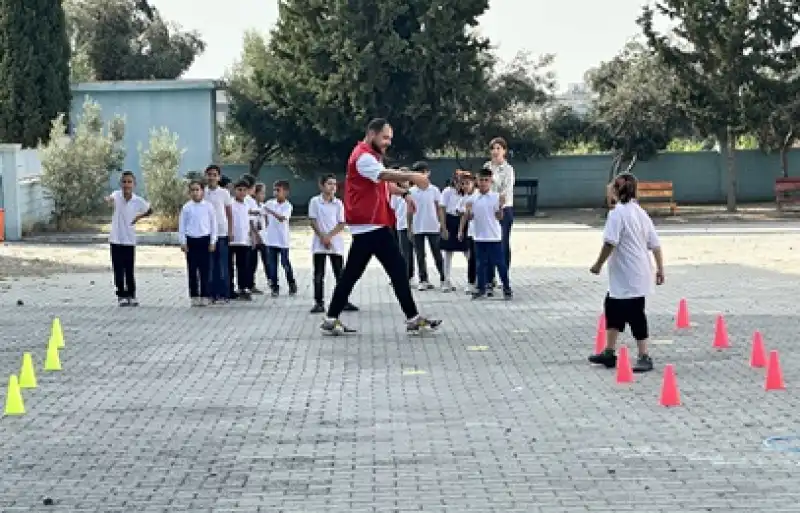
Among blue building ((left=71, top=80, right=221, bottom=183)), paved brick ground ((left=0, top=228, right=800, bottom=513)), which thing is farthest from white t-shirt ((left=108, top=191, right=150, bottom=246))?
blue building ((left=71, top=80, right=221, bottom=183))

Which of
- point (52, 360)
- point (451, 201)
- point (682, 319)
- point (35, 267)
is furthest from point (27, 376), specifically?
point (35, 267)

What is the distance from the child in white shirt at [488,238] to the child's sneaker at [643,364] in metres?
6.78

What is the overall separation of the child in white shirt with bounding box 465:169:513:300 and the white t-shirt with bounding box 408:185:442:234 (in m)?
1.90

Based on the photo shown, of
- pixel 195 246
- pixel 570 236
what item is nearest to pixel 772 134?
pixel 570 236

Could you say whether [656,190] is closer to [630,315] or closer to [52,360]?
[630,315]

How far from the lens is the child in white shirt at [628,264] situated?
12398 millimetres

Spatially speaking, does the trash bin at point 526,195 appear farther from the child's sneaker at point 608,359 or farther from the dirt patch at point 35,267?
the child's sneaker at point 608,359

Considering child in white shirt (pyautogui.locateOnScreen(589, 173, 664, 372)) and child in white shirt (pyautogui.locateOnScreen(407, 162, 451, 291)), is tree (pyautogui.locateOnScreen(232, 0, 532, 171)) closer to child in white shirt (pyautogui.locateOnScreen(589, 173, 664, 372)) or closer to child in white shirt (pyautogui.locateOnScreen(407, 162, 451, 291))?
child in white shirt (pyautogui.locateOnScreen(407, 162, 451, 291))

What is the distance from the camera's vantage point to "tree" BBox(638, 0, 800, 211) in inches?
1697

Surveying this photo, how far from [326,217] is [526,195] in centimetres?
2824

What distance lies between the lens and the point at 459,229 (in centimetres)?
2044

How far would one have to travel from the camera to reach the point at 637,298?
12422mm

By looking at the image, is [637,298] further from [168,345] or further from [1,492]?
[1,492]

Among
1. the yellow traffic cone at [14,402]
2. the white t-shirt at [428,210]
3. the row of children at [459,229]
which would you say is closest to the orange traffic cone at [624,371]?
the yellow traffic cone at [14,402]
